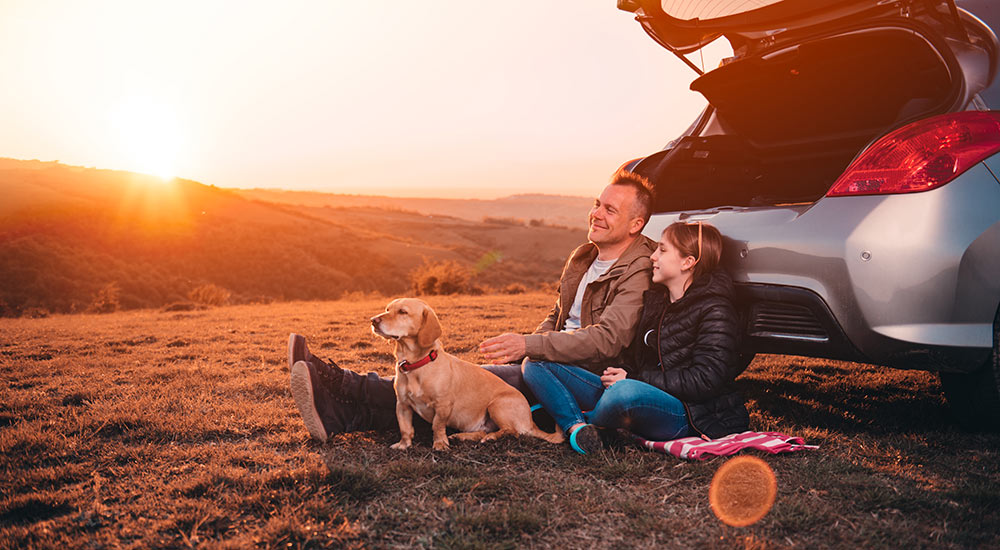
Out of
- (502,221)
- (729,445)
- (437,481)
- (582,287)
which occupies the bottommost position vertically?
(502,221)

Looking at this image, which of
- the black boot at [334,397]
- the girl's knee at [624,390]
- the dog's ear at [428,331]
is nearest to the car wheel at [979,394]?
the girl's knee at [624,390]

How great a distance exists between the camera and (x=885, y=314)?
2613mm

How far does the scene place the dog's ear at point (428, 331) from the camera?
11.0 ft

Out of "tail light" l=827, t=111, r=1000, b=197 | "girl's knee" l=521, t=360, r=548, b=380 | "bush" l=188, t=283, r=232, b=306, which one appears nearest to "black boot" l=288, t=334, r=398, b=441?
"girl's knee" l=521, t=360, r=548, b=380

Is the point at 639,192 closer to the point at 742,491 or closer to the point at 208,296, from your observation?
the point at 742,491

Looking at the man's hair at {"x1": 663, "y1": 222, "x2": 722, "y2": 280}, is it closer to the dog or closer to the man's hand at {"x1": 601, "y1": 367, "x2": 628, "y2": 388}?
the man's hand at {"x1": 601, "y1": 367, "x2": 628, "y2": 388}

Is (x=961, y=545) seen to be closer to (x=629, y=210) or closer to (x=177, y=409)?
(x=629, y=210)

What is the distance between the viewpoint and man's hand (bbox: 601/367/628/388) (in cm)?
330

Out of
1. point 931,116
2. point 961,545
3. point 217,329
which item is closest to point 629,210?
point 931,116

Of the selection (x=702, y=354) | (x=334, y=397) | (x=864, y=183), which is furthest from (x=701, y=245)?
(x=334, y=397)

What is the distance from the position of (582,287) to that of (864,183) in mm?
1646

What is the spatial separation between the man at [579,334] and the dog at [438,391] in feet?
0.95

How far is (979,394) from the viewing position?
2887mm

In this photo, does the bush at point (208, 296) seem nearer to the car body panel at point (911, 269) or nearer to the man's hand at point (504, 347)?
the man's hand at point (504, 347)
